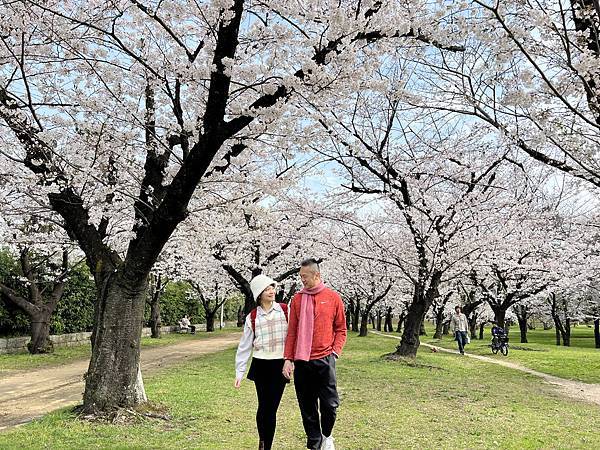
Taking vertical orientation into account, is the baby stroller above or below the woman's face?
below

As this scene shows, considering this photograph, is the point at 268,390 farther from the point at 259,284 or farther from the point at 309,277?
the point at 309,277

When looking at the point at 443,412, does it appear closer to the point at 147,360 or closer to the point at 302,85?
the point at 302,85

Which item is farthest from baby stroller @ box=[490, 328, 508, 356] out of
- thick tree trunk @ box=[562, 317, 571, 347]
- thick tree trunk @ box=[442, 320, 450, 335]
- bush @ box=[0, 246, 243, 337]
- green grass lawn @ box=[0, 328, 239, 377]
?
thick tree trunk @ box=[442, 320, 450, 335]

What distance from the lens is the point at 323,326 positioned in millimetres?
4406

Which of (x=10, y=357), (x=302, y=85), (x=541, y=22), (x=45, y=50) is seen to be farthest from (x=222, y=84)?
(x=10, y=357)

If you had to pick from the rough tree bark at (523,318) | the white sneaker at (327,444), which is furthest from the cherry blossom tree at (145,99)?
the rough tree bark at (523,318)

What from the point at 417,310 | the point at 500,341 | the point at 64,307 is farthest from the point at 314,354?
the point at 64,307

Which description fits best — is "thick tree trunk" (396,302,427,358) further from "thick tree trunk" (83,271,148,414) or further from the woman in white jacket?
the woman in white jacket

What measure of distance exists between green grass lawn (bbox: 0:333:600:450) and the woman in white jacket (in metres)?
0.71

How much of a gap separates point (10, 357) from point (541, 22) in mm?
16043

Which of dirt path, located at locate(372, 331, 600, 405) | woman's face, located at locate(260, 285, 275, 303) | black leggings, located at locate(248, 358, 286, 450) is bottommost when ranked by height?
dirt path, located at locate(372, 331, 600, 405)

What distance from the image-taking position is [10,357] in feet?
49.7

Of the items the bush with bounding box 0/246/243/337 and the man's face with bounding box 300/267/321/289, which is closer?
the man's face with bounding box 300/267/321/289

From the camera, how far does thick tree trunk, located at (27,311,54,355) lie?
16.4 metres
